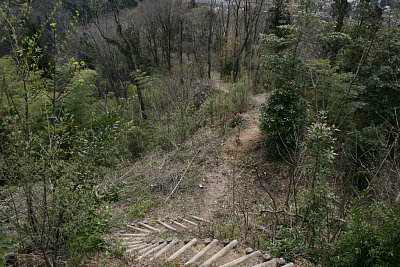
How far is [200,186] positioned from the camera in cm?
992

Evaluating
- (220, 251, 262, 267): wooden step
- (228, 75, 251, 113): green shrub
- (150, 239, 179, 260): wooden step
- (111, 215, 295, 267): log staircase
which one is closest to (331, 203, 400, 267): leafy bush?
(111, 215, 295, 267): log staircase

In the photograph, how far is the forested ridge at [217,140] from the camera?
3590 mm

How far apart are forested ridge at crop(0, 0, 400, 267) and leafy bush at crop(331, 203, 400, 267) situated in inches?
0.7

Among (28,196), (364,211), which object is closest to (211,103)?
(364,211)

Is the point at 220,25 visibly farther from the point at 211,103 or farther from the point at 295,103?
the point at 295,103

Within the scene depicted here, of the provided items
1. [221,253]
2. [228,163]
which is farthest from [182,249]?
[228,163]

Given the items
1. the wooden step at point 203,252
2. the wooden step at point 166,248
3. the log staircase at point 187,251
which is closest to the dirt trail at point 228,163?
the log staircase at point 187,251

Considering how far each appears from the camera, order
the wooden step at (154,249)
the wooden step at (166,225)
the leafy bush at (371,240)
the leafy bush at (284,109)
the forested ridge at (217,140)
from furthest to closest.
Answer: the leafy bush at (284,109) < the wooden step at (166,225) < the wooden step at (154,249) < the leafy bush at (371,240) < the forested ridge at (217,140)

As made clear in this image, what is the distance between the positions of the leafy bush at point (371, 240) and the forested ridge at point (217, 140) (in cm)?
2

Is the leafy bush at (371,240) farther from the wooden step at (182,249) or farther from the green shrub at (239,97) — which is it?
the green shrub at (239,97)

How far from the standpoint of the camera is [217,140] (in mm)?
11945

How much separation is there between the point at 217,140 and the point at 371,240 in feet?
26.3

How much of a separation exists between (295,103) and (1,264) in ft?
26.9

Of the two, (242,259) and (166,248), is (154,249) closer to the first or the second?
(166,248)
